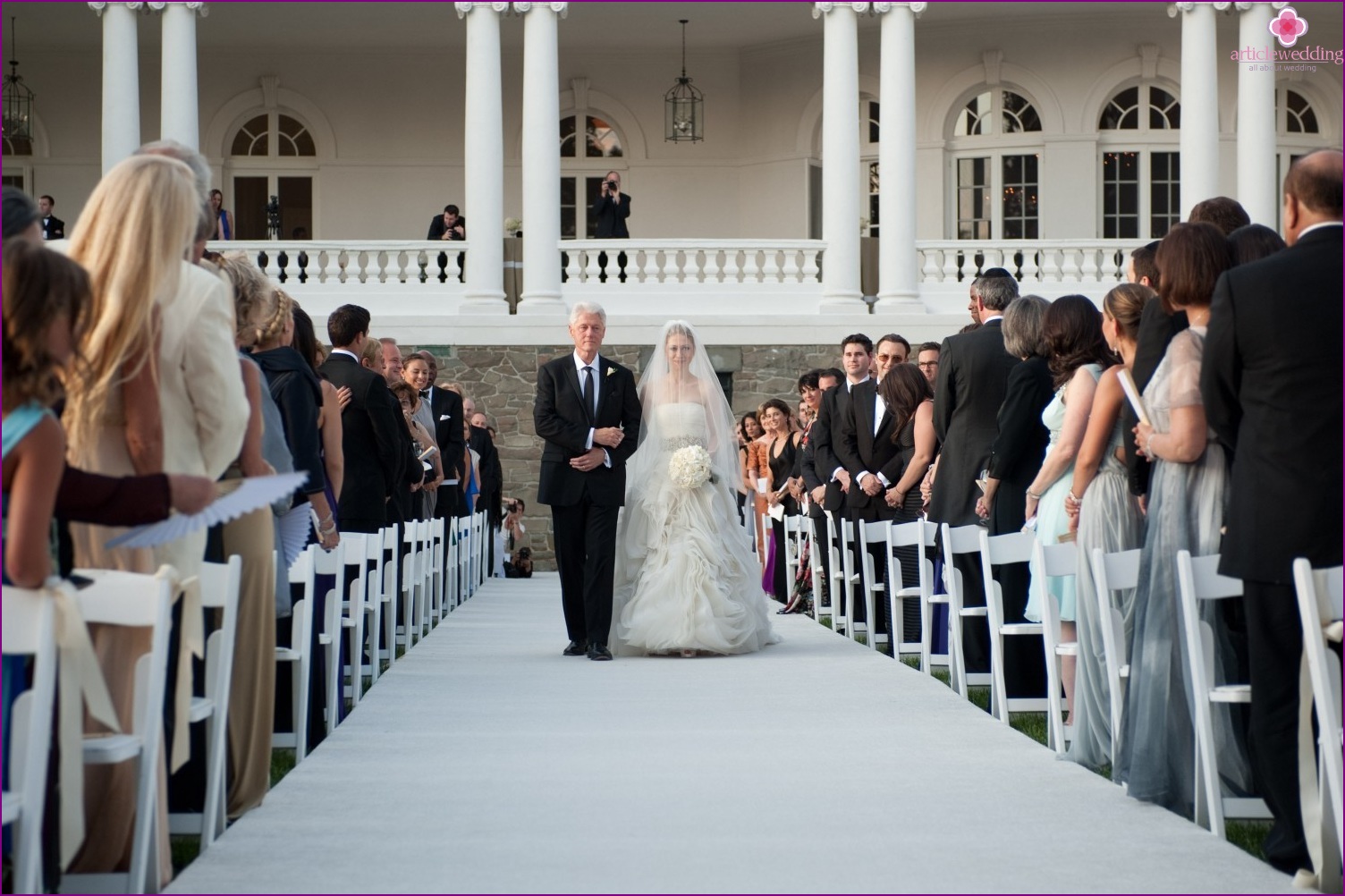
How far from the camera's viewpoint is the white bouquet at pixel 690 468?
10758mm

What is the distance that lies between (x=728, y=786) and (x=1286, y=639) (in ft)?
6.33

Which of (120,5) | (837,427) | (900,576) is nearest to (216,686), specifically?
(900,576)

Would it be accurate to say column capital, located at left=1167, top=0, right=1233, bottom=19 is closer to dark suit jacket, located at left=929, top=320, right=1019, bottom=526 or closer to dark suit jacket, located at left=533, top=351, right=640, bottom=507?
dark suit jacket, located at left=533, top=351, right=640, bottom=507

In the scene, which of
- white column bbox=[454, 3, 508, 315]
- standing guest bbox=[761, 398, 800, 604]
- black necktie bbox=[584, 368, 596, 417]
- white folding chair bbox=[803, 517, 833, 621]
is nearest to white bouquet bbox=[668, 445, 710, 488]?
black necktie bbox=[584, 368, 596, 417]

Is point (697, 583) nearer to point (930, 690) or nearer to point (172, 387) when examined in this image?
point (930, 690)

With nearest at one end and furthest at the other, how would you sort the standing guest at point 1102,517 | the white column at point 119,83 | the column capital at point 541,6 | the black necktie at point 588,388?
the standing guest at point 1102,517
the black necktie at point 588,388
the white column at point 119,83
the column capital at point 541,6

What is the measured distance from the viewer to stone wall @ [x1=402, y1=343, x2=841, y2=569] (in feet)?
79.6

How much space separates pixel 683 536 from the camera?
10.7m

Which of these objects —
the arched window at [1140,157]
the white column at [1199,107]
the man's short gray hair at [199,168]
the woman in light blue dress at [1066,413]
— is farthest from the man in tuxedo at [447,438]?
the arched window at [1140,157]

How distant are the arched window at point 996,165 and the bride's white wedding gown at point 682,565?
1725 cm

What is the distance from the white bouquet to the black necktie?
1.90 feet

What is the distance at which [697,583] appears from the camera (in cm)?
1060

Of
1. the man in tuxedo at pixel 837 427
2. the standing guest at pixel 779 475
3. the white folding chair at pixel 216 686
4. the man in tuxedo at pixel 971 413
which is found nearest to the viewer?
the white folding chair at pixel 216 686

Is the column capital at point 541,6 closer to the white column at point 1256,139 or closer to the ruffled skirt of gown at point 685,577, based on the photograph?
the white column at point 1256,139
